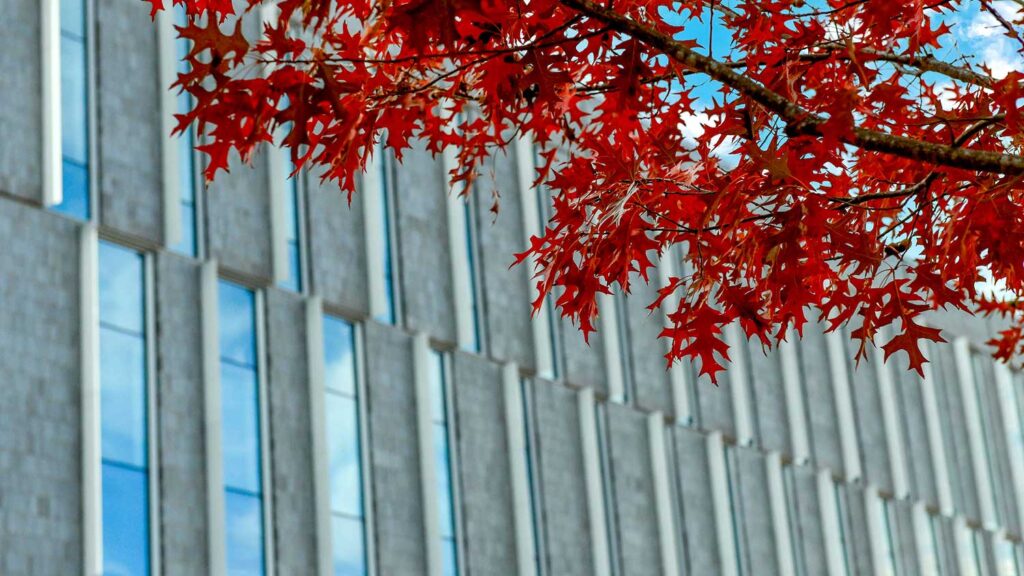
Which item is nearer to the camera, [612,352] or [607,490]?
[607,490]

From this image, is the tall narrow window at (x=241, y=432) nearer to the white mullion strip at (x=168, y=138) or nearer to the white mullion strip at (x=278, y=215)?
the white mullion strip at (x=278, y=215)

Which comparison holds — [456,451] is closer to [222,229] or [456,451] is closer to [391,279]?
[391,279]

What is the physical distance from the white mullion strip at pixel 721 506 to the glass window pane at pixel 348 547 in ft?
31.3

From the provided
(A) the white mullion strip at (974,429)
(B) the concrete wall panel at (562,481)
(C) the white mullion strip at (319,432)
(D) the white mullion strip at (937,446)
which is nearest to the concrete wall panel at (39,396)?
(C) the white mullion strip at (319,432)

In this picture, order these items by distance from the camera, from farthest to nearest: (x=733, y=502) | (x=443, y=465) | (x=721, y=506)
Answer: (x=733, y=502)
(x=721, y=506)
(x=443, y=465)

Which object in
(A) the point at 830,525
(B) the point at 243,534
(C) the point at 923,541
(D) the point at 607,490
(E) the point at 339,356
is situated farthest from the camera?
(C) the point at 923,541

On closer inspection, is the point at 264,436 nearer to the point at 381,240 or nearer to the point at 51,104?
the point at 381,240

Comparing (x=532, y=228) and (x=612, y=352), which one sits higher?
(x=532, y=228)

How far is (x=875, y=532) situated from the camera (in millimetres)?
33344

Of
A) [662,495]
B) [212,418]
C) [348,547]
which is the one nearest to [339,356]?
[348,547]

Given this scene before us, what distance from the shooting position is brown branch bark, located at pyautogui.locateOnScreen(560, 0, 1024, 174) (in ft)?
16.2

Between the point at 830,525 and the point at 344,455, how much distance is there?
14.2 m

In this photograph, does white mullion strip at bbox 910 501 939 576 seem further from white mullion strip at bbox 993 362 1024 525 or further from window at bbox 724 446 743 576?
window at bbox 724 446 743 576

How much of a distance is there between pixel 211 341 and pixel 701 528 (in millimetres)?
12056
